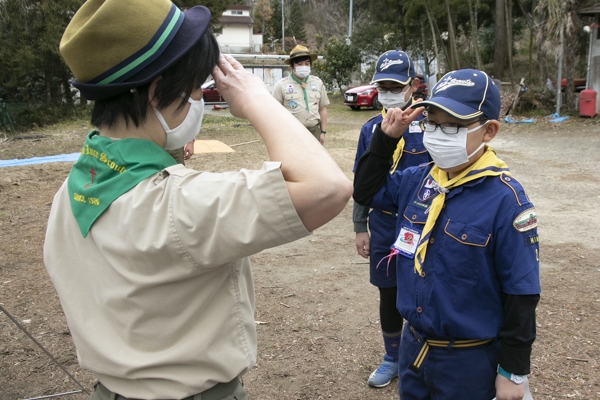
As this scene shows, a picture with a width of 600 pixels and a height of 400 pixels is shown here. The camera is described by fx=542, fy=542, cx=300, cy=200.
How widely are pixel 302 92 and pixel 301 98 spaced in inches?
3.9

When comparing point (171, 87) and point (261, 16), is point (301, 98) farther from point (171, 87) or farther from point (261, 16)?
point (261, 16)

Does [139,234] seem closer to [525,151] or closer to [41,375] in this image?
[41,375]

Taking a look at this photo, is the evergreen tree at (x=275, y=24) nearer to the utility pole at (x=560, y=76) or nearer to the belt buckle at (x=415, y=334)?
the utility pole at (x=560, y=76)

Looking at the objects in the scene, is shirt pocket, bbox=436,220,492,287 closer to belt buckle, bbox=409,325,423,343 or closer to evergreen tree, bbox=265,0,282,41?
belt buckle, bbox=409,325,423,343

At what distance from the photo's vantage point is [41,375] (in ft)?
11.4

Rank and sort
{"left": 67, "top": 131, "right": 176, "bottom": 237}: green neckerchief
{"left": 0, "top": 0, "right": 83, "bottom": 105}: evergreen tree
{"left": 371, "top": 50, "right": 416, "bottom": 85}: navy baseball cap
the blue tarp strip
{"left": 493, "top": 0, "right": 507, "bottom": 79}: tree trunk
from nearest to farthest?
{"left": 67, "top": 131, "right": 176, "bottom": 237}: green neckerchief
{"left": 371, "top": 50, "right": 416, "bottom": 85}: navy baseball cap
the blue tarp strip
{"left": 0, "top": 0, "right": 83, "bottom": 105}: evergreen tree
{"left": 493, "top": 0, "right": 507, "bottom": 79}: tree trunk

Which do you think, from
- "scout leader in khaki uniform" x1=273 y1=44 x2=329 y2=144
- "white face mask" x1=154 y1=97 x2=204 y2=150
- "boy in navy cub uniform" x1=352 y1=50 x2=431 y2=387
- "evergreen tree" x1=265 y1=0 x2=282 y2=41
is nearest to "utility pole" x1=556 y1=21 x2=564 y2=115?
"scout leader in khaki uniform" x1=273 y1=44 x2=329 y2=144

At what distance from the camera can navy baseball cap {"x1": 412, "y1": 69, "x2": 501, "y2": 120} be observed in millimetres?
2059

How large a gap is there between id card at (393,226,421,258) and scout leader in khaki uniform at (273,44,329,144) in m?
6.38

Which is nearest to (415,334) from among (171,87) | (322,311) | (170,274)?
(170,274)

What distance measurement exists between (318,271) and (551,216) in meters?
3.45

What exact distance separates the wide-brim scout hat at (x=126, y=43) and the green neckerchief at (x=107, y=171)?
0.41ft

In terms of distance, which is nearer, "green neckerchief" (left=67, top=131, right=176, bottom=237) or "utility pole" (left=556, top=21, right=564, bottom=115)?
"green neckerchief" (left=67, top=131, right=176, bottom=237)

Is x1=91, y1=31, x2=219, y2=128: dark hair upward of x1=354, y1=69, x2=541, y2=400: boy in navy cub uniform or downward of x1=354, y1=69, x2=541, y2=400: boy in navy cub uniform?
upward
